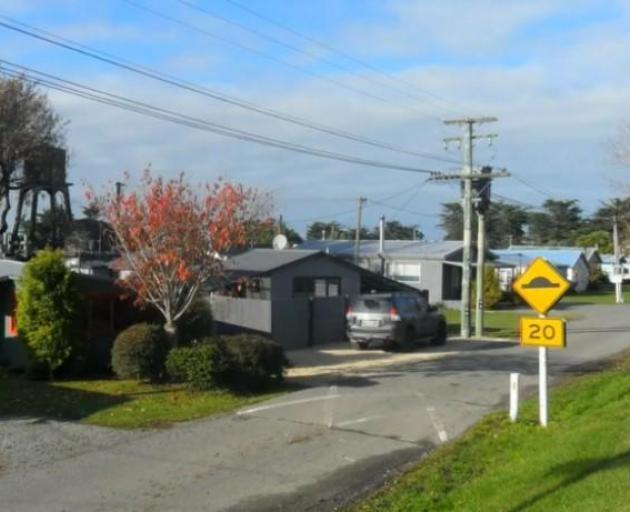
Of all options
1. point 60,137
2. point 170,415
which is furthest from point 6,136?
point 170,415

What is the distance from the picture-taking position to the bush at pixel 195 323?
799 inches

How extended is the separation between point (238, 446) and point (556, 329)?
476cm

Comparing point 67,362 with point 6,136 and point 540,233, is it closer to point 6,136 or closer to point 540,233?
point 6,136

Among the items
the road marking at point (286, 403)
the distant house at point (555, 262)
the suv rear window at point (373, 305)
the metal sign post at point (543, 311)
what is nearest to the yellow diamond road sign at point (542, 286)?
the metal sign post at point (543, 311)

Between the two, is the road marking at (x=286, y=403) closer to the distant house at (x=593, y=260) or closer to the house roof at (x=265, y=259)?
the house roof at (x=265, y=259)

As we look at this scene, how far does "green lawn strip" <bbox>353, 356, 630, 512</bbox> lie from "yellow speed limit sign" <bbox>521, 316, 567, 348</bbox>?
1.16 meters

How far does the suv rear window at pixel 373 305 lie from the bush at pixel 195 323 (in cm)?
690

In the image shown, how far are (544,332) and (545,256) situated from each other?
66.0 metres

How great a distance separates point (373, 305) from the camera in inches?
1071

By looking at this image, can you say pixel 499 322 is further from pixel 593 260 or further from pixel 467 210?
pixel 593 260

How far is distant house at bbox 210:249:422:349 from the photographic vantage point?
26297mm

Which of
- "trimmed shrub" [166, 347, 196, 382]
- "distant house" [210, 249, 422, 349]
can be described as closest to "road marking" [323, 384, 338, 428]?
"trimmed shrub" [166, 347, 196, 382]

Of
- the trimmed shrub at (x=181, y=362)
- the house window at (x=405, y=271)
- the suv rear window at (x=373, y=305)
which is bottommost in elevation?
the trimmed shrub at (x=181, y=362)

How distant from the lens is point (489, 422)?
14266mm
